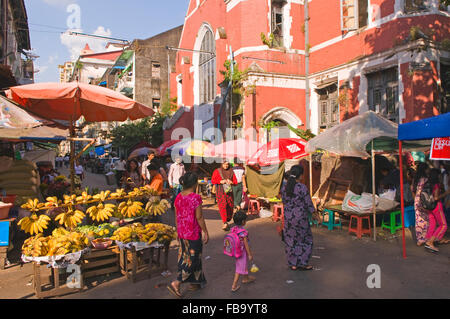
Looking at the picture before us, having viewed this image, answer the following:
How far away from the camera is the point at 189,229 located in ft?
14.6

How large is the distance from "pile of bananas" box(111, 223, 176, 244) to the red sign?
469 cm

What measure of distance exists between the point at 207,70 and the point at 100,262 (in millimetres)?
16517

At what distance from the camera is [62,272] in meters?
5.11

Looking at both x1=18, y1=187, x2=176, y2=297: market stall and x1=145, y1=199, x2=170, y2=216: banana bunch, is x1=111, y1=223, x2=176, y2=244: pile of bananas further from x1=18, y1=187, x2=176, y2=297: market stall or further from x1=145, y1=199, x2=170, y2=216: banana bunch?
x1=145, y1=199, x2=170, y2=216: banana bunch

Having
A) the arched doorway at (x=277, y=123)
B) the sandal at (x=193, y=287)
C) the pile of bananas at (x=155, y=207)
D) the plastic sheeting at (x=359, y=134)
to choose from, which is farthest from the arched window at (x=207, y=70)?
the sandal at (x=193, y=287)

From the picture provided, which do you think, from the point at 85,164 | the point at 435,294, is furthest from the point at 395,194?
the point at 85,164

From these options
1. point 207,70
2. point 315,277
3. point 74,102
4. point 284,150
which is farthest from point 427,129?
point 207,70

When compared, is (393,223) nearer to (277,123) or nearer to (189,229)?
(189,229)

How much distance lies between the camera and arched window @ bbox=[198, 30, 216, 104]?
19.3 metres

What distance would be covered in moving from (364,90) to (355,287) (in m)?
9.69

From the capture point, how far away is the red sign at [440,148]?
5.62 meters

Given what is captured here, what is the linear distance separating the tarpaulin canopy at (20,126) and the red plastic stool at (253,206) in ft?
22.4

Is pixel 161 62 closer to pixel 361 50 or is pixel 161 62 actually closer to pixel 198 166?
pixel 198 166

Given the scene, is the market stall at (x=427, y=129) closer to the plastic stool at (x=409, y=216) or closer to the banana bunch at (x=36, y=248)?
the plastic stool at (x=409, y=216)
